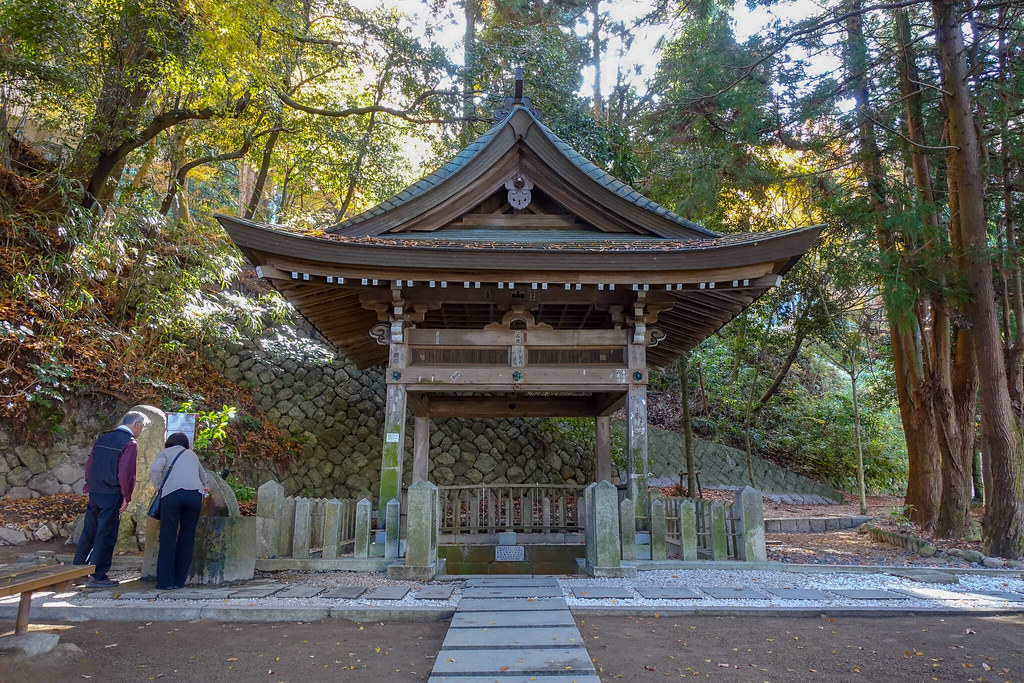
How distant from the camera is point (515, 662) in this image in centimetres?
324

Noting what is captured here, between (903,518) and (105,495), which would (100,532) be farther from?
(903,518)

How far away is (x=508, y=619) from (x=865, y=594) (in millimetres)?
3000

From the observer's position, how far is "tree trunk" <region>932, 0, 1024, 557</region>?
23.5 ft

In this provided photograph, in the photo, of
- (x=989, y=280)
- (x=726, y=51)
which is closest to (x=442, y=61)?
(x=726, y=51)

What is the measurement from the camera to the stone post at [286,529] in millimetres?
6000

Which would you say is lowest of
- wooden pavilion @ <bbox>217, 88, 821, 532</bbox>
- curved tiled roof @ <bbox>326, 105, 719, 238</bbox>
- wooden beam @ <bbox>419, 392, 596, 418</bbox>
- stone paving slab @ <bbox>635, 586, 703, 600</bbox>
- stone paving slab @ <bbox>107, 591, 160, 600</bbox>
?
stone paving slab @ <bbox>635, 586, 703, 600</bbox>

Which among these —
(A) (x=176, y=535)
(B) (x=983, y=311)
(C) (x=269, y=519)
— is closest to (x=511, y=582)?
(C) (x=269, y=519)

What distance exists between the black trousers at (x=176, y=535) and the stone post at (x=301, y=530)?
110 cm

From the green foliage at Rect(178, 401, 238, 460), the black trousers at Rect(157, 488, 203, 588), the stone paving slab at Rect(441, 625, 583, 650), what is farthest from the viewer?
the green foliage at Rect(178, 401, 238, 460)

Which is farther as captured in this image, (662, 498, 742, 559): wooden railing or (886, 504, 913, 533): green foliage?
(886, 504, 913, 533): green foliage

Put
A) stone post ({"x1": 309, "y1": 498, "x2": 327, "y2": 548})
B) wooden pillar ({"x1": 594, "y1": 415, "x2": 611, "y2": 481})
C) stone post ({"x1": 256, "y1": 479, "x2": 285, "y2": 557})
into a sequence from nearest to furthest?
1. stone post ({"x1": 256, "y1": 479, "x2": 285, "y2": 557})
2. stone post ({"x1": 309, "y1": 498, "x2": 327, "y2": 548})
3. wooden pillar ({"x1": 594, "y1": 415, "x2": 611, "y2": 481})

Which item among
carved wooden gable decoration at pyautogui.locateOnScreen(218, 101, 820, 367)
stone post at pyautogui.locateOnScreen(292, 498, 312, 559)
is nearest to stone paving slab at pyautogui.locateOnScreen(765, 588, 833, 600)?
carved wooden gable decoration at pyautogui.locateOnScreen(218, 101, 820, 367)

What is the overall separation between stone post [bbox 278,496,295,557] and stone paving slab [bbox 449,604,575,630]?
102 inches

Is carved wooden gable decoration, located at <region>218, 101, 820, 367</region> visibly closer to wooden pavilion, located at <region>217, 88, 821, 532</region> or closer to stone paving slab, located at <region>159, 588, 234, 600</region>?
wooden pavilion, located at <region>217, 88, 821, 532</region>
